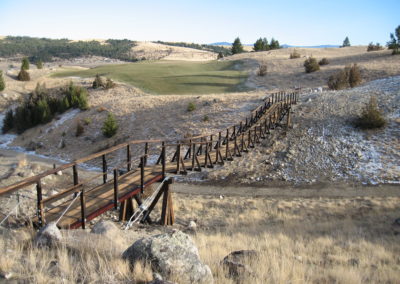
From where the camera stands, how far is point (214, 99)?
2658 centimetres

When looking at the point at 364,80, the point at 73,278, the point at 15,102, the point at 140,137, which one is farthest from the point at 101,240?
the point at 15,102

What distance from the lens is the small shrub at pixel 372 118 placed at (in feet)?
64.9

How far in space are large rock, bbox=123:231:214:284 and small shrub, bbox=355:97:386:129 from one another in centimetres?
1860

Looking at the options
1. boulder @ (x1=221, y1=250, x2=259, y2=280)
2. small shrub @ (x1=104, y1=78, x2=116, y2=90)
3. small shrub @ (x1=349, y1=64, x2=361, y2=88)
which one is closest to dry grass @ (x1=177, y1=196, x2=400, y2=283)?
boulder @ (x1=221, y1=250, x2=259, y2=280)

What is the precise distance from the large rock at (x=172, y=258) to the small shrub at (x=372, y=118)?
1860 centimetres

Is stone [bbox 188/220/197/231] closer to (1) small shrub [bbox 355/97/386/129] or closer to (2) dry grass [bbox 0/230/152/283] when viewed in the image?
(2) dry grass [bbox 0/230/152/283]

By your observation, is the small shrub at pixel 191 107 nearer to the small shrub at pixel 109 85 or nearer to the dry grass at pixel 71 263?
the small shrub at pixel 109 85

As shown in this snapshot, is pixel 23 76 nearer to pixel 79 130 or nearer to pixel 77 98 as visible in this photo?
pixel 77 98

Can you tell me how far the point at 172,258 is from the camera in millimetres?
4637

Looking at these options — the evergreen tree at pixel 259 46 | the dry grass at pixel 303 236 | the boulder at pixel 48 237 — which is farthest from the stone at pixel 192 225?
the evergreen tree at pixel 259 46

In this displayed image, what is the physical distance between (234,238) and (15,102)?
37271 millimetres

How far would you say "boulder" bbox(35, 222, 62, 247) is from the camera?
17.3 ft

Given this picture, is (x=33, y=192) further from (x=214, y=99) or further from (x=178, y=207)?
(x=214, y=99)

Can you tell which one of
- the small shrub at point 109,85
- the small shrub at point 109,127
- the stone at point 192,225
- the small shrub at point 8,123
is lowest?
the stone at point 192,225
